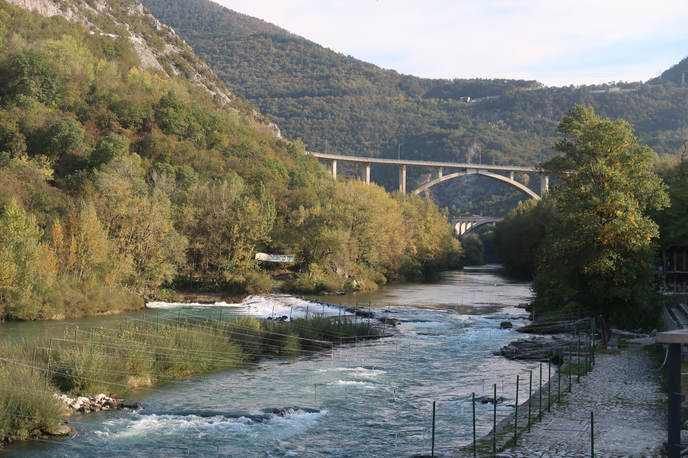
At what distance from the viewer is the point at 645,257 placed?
2280cm

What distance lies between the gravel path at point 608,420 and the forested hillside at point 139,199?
2580cm

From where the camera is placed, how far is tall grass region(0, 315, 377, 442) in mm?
12898

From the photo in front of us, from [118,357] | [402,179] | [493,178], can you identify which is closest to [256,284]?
[118,357]

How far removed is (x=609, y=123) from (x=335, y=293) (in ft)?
100

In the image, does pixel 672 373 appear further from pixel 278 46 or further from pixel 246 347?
pixel 278 46

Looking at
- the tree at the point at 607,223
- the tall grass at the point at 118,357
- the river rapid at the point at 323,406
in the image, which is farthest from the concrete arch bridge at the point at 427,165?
the river rapid at the point at 323,406

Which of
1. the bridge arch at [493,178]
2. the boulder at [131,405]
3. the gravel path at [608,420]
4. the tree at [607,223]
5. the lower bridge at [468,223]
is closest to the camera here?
the gravel path at [608,420]

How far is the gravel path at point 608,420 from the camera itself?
10531 millimetres

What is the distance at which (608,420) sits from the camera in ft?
41.3

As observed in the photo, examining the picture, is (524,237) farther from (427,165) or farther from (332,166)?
(427,165)

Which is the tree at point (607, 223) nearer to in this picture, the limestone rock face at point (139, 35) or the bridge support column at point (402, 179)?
the limestone rock face at point (139, 35)

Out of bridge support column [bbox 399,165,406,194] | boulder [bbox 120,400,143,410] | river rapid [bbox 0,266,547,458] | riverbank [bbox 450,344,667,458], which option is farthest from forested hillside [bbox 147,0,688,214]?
boulder [bbox 120,400,143,410]

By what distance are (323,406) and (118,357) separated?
21.1ft

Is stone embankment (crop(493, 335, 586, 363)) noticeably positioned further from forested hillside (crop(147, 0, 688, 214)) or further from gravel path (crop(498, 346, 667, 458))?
forested hillside (crop(147, 0, 688, 214))
